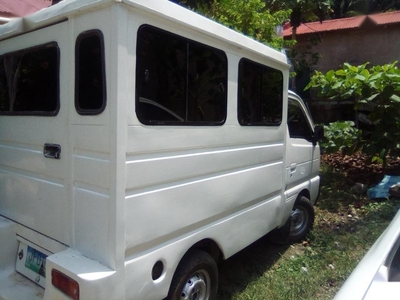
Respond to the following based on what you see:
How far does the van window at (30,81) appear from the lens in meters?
2.44

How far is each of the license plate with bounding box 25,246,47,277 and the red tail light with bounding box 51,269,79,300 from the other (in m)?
0.45

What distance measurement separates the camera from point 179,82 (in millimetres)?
2553

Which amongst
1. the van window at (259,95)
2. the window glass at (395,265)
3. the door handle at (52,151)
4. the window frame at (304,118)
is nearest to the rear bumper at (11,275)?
the door handle at (52,151)

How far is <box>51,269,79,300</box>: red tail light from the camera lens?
2021 mm

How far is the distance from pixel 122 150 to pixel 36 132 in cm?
87

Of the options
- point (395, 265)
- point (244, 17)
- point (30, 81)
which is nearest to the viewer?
point (395, 265)

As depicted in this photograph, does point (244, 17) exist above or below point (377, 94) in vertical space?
above

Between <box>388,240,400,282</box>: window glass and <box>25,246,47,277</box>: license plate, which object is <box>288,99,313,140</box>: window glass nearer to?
<box>388,240,400,282</box>: window glass

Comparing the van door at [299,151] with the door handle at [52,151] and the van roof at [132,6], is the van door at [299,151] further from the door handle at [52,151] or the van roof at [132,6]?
the door handle at [52,151]

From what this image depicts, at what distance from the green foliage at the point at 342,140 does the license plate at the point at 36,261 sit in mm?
6258

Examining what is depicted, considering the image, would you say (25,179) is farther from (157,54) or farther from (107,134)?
(157,54)

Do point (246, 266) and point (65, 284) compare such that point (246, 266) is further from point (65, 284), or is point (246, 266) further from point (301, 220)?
point (65, 284)

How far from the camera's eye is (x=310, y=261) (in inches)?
164

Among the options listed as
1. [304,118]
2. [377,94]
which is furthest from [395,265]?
[377,94]
